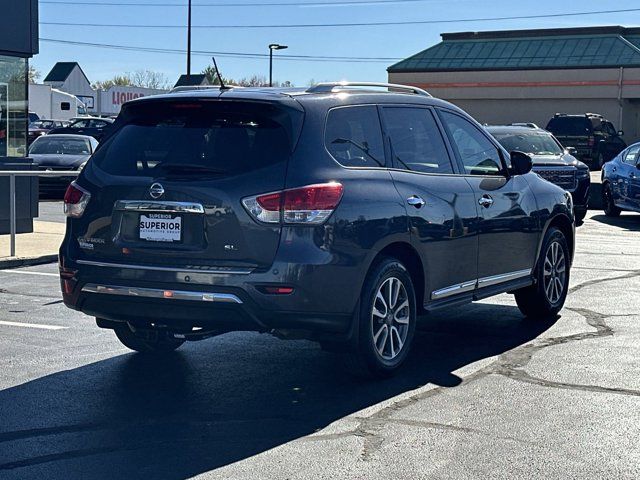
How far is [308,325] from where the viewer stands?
662 centimetres

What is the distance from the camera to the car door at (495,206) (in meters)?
8.32

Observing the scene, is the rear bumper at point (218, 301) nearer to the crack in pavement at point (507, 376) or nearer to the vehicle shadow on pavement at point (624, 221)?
the crack in pavement at point (507, 376)

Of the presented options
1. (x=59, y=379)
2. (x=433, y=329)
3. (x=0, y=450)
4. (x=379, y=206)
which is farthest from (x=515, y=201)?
(x=0, y=450)

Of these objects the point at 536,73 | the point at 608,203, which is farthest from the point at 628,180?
the point at 536,73

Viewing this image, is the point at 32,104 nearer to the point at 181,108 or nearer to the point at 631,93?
the point at 631,93

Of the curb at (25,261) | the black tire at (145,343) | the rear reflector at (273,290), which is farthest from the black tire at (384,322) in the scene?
the curb at (25,261)

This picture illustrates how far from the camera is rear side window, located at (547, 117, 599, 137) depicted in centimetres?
3834

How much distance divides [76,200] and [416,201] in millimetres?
2173

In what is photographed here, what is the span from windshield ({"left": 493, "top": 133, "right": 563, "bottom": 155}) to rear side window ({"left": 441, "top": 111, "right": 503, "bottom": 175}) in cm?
→ 1233

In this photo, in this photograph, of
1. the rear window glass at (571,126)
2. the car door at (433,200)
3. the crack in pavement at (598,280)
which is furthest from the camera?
the rear window glass at (571,126)

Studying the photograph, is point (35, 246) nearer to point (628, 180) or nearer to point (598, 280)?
point (598, 280)

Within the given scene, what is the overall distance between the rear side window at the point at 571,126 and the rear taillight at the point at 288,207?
32784 millimetres

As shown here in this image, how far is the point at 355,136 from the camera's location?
721 centimetres

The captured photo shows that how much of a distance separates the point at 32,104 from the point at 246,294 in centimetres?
5910
